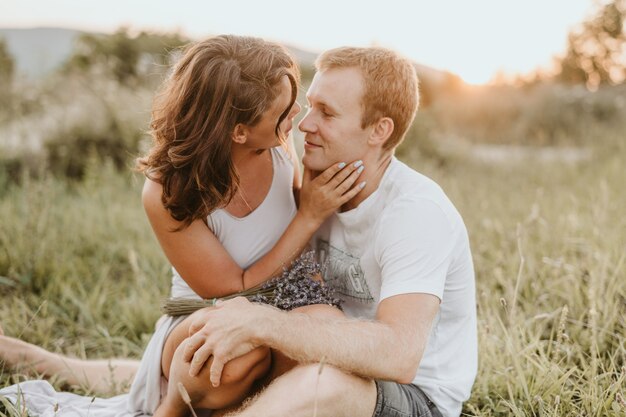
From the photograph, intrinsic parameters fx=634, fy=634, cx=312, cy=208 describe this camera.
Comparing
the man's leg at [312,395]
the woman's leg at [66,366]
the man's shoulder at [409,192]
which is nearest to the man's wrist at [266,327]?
the man's leg at [312,395]

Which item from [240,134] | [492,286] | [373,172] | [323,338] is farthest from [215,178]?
[492,286]

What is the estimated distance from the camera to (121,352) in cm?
380

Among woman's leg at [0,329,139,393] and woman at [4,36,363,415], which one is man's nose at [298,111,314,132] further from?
woman's leg at [0,329,139,393]

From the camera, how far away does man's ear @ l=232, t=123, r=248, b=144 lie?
105 inches

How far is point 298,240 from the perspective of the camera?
8.94 feet

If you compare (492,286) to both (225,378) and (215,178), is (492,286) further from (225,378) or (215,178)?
(225,378)

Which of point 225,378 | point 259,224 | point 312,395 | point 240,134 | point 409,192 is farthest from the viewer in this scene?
point 259,224

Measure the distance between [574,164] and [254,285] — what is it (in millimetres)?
6636

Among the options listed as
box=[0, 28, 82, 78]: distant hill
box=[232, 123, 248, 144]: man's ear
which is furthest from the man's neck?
box=[0, 28, 82, 78]: distant hill

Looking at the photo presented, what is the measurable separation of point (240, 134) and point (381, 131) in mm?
616

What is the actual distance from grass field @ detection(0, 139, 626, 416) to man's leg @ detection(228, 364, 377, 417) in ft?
2.26

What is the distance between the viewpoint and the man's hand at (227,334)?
2117 millimetres

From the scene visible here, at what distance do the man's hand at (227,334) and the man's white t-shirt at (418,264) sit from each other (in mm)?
490

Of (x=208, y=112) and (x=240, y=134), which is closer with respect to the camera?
(x=208, y=112)
